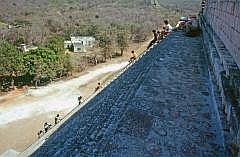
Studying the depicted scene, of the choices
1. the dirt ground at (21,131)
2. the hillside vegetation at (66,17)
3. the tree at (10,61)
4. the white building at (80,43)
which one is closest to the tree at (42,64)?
the tree at (10,61)

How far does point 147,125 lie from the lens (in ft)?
12.8

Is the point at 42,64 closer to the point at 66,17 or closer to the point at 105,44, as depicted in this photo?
the point at 105,44

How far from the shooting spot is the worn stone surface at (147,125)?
11.0 feet

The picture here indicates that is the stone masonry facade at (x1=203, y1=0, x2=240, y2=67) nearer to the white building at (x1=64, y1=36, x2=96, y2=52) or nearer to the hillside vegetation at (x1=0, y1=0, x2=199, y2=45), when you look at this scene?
the white building at (x1=64, y1=36, x2=96, y2=52)

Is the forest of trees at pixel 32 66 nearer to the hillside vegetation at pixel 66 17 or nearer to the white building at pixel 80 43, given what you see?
the white building at pixel 80 43

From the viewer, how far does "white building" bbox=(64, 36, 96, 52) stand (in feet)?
107

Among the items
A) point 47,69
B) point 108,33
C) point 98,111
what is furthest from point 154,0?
point 98,111

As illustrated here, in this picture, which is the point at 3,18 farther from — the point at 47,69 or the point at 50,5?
the point at 47,69

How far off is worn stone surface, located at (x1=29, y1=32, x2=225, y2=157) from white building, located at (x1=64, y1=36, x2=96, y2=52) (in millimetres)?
26932

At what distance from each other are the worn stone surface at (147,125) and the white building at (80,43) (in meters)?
26.9

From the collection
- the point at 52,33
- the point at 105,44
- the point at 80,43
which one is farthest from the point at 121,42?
the point at 52,33

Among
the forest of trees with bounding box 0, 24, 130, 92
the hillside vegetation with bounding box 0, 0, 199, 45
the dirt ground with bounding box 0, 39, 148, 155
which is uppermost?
the hillside vegetation with bounding box 0, 0, 199, 45

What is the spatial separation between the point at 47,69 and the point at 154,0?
5857cm

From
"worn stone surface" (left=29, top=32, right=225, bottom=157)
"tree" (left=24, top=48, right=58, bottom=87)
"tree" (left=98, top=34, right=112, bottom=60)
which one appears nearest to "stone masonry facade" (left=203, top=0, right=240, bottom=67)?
"worn stone surface" (left=29, top=32, right=225, bottom=157)
